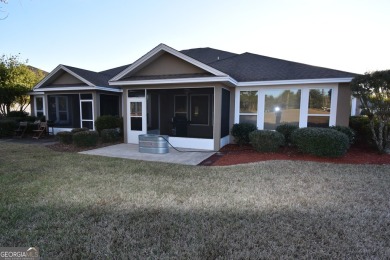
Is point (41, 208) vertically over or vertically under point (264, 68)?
under

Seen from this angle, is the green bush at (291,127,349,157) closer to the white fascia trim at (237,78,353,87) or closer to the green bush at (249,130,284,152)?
the green bush at (249,130,284,152)

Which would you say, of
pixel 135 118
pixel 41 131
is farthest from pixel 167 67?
pixel 41 131

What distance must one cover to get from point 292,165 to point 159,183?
416cm

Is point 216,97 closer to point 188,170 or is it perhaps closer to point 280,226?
point 188,170

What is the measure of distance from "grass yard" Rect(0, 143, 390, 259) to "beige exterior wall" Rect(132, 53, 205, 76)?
5.08 metres

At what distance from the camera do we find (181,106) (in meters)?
14.5

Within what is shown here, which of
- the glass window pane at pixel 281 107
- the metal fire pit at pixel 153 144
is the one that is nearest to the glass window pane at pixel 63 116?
the metal fire pit at pixel 153 144

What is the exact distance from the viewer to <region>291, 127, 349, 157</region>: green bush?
7.14m

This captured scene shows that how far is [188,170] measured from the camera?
6.19 m

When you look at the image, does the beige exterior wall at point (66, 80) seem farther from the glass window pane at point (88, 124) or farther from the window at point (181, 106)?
the window at point (181, 106)

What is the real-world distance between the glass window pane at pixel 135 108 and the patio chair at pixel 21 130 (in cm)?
771

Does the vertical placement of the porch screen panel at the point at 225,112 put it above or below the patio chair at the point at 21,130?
above

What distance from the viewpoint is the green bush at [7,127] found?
12.9 metres

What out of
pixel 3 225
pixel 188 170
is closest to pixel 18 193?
pixel 3 225
